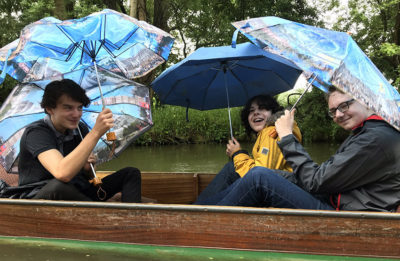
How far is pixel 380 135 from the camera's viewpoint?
1.98 meters

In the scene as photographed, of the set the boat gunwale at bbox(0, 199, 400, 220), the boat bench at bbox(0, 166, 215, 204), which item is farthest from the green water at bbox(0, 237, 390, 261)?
the boat bench at bbox(0, 166, 215, 204)

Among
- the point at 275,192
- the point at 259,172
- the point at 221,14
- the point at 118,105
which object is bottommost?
the point at 275,192

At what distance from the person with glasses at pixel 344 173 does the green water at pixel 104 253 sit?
32 cm

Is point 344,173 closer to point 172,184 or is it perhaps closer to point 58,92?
point 58,92

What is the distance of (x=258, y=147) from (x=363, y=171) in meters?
0.91

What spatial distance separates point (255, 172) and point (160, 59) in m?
1.39

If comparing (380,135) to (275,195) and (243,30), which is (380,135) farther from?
(243,30)

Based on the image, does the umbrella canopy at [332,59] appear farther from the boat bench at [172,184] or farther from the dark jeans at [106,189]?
the boat bench at [172,184]

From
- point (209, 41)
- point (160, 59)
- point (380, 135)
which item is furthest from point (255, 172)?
point (209, 41)

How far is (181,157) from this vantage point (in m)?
9.27

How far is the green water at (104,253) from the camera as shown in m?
2.42

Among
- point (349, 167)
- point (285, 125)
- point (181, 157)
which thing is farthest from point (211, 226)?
point (181, 157)

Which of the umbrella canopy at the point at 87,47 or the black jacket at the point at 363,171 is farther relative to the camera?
the umbrella canopy at the point at 87,47

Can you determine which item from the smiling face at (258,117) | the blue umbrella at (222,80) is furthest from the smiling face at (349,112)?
the blue umbrella at (222,80)
